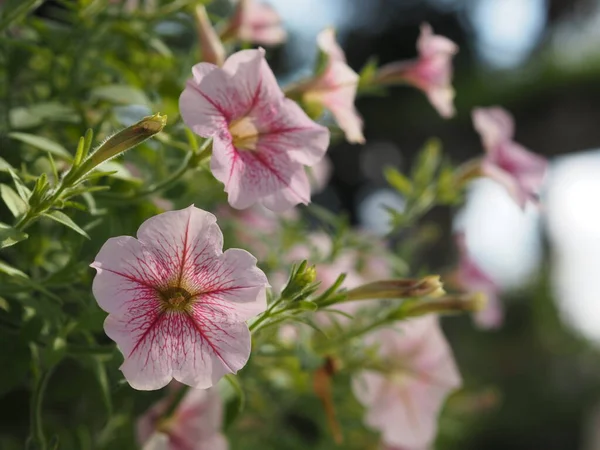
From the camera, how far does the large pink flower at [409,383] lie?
2.32ft

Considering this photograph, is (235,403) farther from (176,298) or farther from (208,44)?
(208,44)

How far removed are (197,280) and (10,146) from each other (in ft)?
0.82

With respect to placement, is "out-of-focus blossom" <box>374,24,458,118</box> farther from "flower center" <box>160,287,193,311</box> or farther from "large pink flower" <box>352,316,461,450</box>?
"flower center" <box>160,287,193,311</box>

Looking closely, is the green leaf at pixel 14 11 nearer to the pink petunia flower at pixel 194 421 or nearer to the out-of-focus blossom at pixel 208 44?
the out-of-focus blossom at pixel 208 44

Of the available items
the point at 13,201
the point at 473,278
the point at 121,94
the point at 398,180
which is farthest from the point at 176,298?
the point at 473,278

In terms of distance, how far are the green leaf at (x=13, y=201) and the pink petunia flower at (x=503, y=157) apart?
424mm

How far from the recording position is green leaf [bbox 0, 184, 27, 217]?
0.44 m

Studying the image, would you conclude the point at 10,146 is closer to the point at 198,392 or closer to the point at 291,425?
the point at 198,392

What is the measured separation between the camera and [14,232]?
1.32 feet

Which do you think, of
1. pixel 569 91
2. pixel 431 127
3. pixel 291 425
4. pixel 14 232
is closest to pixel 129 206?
pixel 14 232

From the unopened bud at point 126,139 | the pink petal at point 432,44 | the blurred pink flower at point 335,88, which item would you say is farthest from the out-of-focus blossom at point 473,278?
the unopened bud at point 126,139

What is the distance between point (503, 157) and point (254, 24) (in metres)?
0.29

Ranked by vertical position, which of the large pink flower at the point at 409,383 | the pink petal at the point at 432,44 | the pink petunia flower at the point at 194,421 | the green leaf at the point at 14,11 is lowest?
the large pink flower at the point at 409,383

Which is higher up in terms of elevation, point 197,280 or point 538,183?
point 197,280
